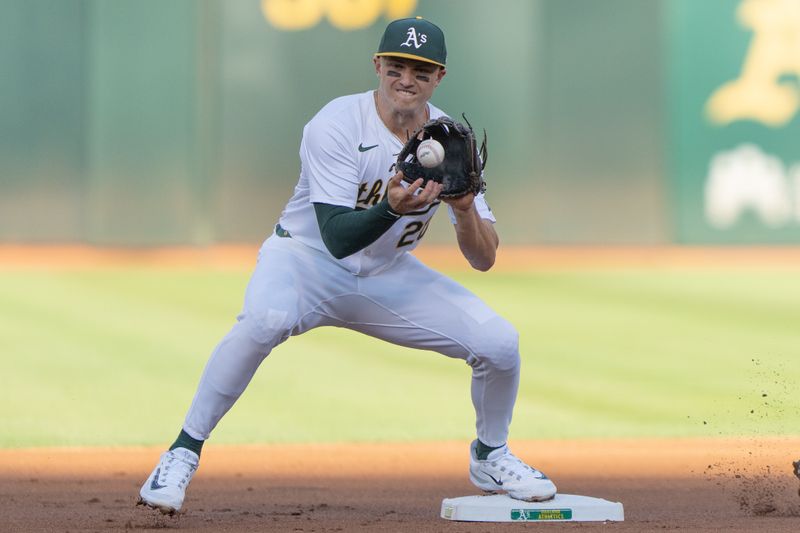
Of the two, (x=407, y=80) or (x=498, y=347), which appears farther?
(x=498, y=347)

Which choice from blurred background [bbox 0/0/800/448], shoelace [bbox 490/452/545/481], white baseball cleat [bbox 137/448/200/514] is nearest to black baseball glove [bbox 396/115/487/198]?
shoelace [bbox 490/452/545/481]

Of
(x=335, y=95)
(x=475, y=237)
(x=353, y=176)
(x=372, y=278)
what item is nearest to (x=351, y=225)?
(x=353, y=176)

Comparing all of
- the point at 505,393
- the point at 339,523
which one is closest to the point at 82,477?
the point at 339,523

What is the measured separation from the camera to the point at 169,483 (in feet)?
14.5

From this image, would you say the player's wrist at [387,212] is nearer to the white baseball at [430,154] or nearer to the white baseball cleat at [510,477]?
the white baseball at [430,154]

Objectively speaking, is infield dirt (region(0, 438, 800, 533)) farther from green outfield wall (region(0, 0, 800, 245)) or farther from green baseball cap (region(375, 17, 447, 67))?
green outfield wall (region(0, 0, 800, 245))

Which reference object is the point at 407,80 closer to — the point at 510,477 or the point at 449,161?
the point at 449,161

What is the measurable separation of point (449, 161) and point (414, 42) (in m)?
0.46

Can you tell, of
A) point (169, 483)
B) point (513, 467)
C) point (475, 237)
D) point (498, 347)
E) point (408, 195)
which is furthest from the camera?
point (513, 467)

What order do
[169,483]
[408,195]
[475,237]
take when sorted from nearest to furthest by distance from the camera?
[408,195] → [169,483] → [475,237]

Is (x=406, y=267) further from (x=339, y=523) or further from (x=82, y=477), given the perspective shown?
(x=82, y=477)

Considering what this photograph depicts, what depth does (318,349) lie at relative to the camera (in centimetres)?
952

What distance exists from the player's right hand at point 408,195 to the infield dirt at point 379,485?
1.10 meters

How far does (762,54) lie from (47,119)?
6.08m
